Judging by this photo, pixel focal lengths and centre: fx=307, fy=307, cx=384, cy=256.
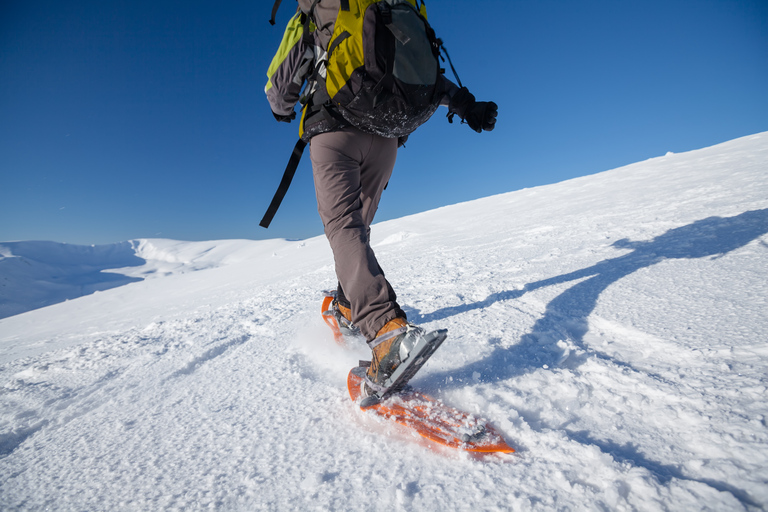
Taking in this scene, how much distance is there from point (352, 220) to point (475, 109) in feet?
3.03

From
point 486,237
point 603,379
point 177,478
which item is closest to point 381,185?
point 603,379

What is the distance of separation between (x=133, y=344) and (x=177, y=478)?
1.53 metres

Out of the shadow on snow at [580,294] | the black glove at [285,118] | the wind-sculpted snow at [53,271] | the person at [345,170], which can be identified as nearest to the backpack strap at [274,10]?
the person at [345,170]

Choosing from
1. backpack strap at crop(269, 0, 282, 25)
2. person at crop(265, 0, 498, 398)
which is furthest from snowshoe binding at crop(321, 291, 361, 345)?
backpack strap at crop(269, 0, 282, 25)

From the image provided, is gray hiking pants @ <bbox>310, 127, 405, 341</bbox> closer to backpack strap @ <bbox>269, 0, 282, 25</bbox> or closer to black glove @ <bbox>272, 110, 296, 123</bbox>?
black glove @ <bbox>272, 110, 296, 123</bbox>

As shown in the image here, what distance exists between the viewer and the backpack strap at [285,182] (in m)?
1.37

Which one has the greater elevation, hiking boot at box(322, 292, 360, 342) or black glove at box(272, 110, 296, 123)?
black glove at box(272, 110, 296, 123)

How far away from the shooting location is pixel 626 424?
811 millimetres

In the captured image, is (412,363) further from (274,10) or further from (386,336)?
(274,10)

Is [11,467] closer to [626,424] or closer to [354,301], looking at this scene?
[354,301]

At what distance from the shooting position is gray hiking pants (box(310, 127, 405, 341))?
1.02m

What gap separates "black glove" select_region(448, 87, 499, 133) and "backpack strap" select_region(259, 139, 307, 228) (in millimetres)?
792

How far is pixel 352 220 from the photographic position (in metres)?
1.13

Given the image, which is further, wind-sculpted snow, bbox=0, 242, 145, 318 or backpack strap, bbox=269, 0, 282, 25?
wind-sculpted snow, bbox=0, 242, 145, 318
